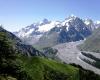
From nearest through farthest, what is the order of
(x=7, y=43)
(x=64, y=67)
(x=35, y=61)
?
(x=7, y=43) → (x=35, y=61) → (x=64, y=67)

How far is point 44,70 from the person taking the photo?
88.6 meters

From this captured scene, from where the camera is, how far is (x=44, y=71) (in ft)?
290

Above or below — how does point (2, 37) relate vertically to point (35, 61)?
above

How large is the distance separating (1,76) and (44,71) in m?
31.7

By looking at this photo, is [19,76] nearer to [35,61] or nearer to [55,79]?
[35,61]

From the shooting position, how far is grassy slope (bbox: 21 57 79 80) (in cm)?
8203

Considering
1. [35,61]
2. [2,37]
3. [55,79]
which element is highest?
[2,37]

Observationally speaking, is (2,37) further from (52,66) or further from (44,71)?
(52,66)

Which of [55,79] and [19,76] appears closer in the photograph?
[19,76]

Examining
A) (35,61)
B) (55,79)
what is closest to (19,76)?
(35,61)

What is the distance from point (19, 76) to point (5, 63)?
5.44m

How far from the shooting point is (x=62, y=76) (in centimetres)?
9650

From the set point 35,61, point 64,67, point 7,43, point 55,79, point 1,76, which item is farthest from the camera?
point 64,67

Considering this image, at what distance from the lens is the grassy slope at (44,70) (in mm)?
82031
